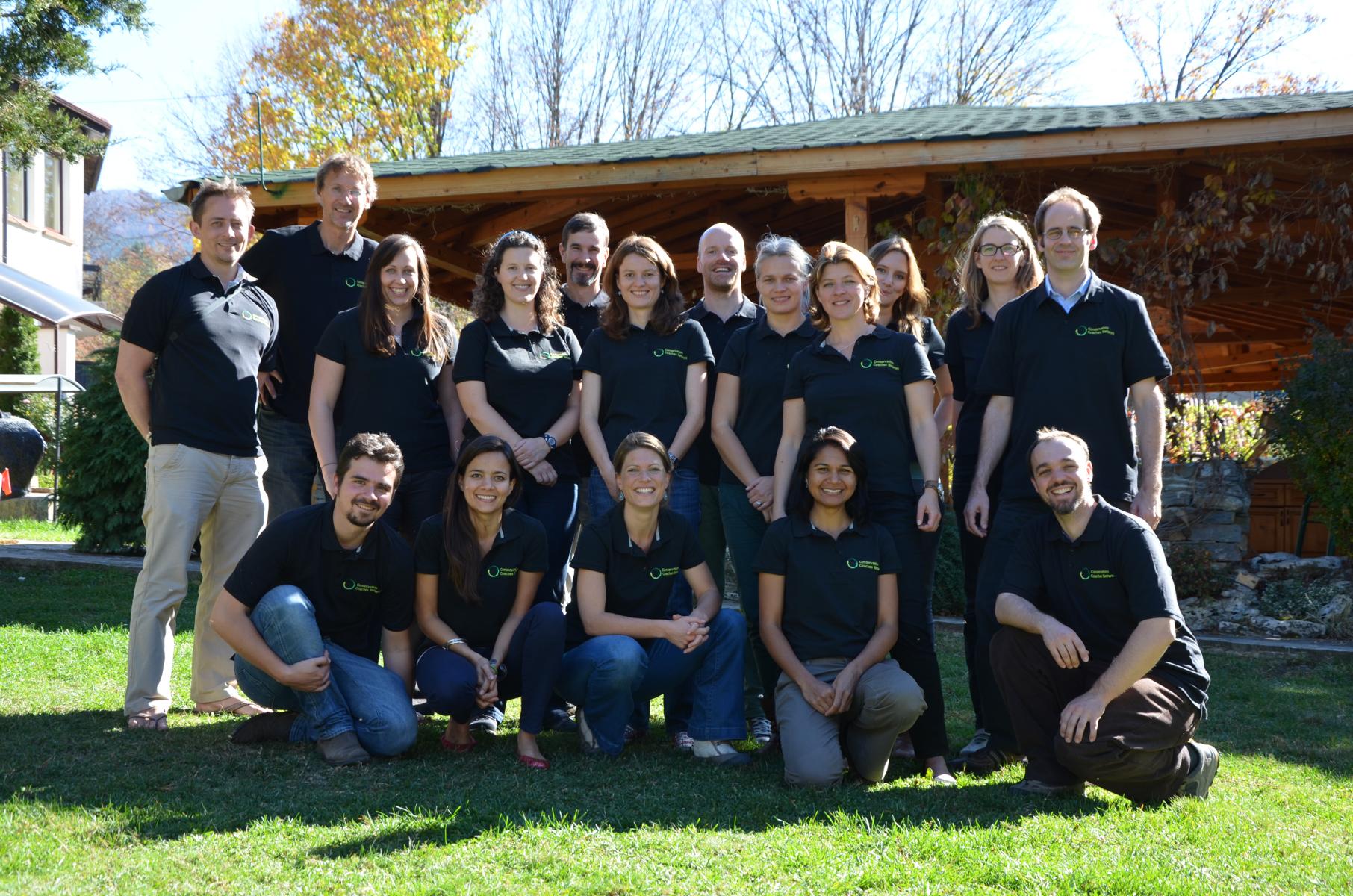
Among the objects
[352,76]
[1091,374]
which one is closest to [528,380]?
[1091,374]

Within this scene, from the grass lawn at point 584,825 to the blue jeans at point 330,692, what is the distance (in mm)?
110

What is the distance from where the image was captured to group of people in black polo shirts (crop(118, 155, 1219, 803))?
3.68m

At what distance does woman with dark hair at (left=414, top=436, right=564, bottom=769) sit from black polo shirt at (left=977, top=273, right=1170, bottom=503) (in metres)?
1.66

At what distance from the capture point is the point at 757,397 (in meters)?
4.39

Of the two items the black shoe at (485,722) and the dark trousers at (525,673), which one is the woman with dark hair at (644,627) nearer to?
the dark trousers at (525,673)

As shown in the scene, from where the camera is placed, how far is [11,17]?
8.52 metres

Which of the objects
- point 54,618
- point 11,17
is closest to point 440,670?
point 54,618

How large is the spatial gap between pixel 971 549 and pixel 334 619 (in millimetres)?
2291

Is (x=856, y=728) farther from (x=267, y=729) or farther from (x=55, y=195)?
(x=55, y=195)

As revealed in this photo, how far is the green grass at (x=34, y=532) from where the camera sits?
35.8ft

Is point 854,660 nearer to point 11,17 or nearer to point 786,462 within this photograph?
point 786,462

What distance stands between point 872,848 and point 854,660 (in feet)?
2.87

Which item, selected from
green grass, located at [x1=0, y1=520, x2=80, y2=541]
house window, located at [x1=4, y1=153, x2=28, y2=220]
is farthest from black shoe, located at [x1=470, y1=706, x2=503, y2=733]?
house window, located at [x1=4, y1=153, x2=28, y2=220]

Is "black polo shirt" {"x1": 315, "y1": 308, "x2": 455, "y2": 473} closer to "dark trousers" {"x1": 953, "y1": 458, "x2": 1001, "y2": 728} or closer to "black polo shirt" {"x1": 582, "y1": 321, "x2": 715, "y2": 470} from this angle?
"black polo shirt" {"x1": 582, "y1": 321, "x2": 715, "y2": 470}
